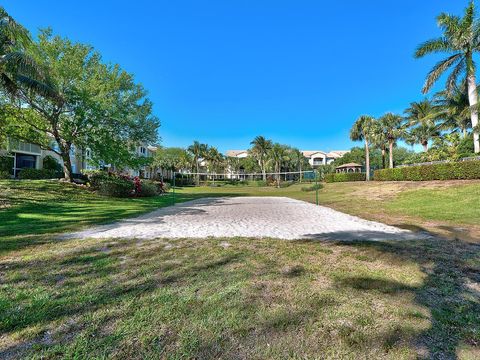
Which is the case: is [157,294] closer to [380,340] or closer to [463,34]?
[380,340]

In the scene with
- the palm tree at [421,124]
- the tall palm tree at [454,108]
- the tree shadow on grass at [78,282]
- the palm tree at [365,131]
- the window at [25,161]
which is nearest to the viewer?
the tree shadow on grass at [78,282]

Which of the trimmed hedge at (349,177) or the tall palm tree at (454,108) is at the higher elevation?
the tall palm tree at (454,108)

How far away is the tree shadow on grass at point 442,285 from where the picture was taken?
228cm

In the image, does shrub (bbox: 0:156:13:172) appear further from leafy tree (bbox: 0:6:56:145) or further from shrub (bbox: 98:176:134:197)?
leafy tree (bbox: 0:6:56:145)

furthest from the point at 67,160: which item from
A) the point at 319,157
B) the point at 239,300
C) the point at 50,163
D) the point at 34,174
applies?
the point at 319,157

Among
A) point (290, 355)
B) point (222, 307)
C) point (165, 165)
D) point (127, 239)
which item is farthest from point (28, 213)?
point (165, 165)

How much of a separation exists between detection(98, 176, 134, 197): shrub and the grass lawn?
1289 cm

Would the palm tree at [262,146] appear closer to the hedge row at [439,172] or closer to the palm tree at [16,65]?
the hedge row at [439,172]

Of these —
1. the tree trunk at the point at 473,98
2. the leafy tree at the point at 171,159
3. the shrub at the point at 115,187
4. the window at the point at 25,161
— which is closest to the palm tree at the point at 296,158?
the leafy tree at the point at 171,159

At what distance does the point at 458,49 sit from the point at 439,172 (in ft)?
29.7

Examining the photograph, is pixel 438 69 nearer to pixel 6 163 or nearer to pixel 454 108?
pixel 454 108

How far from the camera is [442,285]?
133 inches

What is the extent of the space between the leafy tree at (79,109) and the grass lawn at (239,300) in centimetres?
1326

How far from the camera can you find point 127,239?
19.8ft
